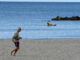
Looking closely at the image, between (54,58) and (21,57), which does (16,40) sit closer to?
(21,57)

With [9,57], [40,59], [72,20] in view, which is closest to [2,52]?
[9,57]

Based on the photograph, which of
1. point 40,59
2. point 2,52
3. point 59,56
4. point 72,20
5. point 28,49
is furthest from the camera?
point 72,20

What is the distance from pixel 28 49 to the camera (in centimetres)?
1953

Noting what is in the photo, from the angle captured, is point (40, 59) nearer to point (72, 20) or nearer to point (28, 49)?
point (28, 49)

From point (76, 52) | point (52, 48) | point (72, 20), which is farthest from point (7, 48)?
point (72, 20)

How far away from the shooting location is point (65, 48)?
65.6 ft

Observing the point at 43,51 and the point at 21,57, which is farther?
the point at 43,51

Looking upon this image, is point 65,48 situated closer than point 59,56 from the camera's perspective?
No

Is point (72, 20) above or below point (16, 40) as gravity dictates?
below

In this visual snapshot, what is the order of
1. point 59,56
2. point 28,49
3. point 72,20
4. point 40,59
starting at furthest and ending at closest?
1. point 72,20
2. point 28,49
3. point 59,56
4. point 40,59

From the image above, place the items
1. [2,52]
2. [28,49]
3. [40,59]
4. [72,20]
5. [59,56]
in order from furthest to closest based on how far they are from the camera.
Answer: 1. [72,20]
2. [28,49]
3. [2,52]
4. [59,56]
5. [40,59]

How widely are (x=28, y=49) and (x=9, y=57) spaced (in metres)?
3.43

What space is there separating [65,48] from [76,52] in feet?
6.05

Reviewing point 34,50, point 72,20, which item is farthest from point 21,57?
point 72,20
